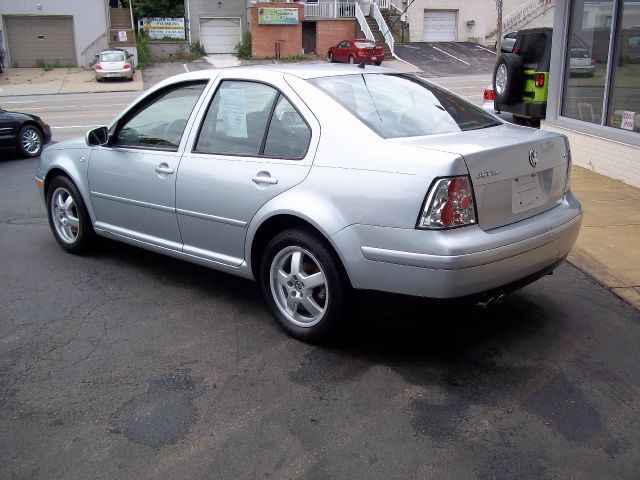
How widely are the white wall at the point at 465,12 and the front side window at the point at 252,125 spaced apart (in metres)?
42.1

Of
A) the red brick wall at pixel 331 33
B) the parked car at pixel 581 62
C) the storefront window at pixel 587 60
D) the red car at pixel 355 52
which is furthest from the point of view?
the red brick wall at pixel 331 33

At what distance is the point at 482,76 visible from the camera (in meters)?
34.2

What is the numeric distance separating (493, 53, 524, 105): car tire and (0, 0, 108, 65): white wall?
33.9 metres

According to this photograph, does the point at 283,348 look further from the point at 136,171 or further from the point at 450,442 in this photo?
the point at 136,171

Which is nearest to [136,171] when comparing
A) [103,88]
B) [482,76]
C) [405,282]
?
[405,282]

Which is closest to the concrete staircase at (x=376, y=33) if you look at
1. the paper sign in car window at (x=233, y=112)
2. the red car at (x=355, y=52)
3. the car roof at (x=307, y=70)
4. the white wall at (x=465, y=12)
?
the red car at (x=355, y=52)

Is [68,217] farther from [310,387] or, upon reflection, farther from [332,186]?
[310,387]

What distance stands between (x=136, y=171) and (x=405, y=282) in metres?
2.44

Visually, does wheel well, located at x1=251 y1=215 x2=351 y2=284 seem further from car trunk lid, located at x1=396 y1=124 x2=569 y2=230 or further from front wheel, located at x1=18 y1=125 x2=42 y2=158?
front wheel, located at x1=18 y1=125 x2=42 y2=158

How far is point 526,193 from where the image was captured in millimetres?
3994

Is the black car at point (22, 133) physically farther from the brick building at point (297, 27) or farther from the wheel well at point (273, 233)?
the brick building at point (297, 27)

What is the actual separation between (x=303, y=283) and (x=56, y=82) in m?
33.3

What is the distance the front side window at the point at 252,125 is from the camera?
4.29m

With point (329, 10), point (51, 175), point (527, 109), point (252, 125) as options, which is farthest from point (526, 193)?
point (329, 10)
